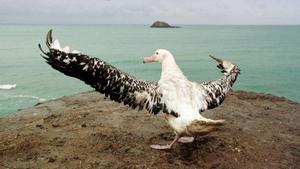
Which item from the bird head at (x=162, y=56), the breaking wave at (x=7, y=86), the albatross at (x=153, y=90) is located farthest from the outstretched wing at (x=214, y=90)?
the breaking wave at (x=7, y=86)

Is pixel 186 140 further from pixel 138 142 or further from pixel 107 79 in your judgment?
pixel 107 79

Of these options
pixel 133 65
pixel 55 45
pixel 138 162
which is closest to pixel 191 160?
pixel 138 162

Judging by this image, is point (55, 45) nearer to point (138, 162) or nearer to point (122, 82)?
point (122, 82)

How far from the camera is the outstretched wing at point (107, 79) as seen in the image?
266 inches

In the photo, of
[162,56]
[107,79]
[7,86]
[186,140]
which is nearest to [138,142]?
[186,140]

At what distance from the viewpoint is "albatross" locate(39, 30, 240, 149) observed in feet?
22.0

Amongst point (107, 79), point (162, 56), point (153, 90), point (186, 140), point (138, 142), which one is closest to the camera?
point (107, 79)

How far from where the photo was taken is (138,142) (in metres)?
8.02

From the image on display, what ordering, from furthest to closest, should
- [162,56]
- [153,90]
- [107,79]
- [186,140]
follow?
[162,56], [186,140], [153,90], [107,79]

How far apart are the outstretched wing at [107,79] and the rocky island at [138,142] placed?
3.35ft

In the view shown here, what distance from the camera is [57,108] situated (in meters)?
12.5

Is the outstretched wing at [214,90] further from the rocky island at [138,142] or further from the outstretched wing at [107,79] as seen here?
the outstretched wing at [107,79]

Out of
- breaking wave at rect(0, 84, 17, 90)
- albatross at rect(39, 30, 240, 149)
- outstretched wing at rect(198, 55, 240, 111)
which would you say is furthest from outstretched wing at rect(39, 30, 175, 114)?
breaking wave at rect(0, 84, 17, 90)

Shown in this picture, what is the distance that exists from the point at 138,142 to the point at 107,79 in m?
1.64
